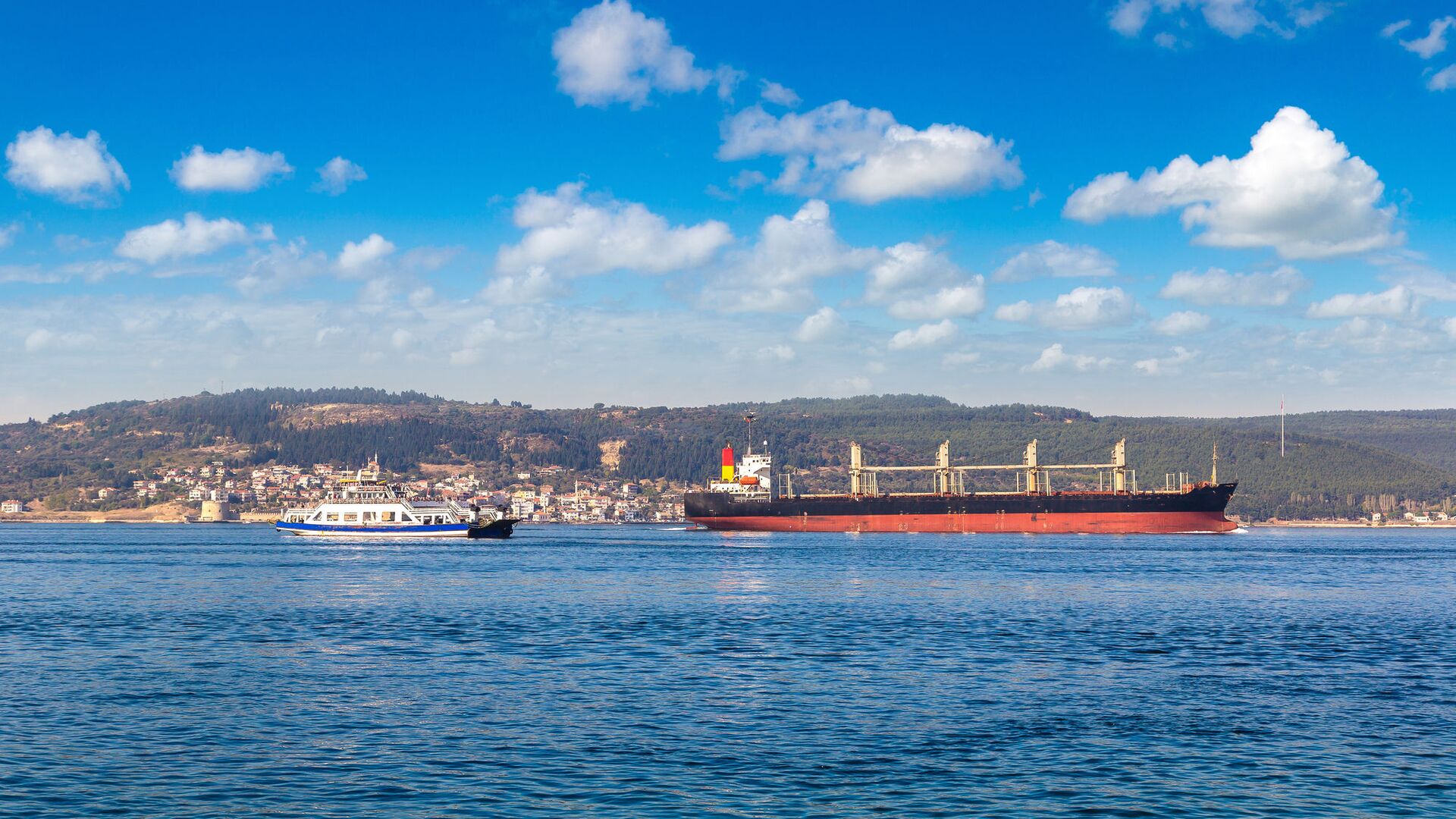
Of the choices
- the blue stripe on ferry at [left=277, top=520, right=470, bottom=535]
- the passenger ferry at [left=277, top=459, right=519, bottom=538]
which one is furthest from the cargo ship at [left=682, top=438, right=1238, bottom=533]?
the blue stripe on ferry at [left=277, top=520, right=470, bottom=535]

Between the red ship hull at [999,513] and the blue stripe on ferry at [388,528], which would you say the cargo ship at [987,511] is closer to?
the red ship hull at [999,513]

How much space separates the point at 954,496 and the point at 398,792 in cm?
15554

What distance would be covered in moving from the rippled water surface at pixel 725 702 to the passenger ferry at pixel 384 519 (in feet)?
278

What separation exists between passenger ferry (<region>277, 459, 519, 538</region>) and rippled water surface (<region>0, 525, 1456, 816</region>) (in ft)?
278

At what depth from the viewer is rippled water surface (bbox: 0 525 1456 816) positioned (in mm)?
23016

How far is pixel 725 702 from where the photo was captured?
32.4 meters

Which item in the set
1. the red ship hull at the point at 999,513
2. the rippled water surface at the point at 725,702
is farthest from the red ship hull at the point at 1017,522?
the rippled water surface at the point at 725,702

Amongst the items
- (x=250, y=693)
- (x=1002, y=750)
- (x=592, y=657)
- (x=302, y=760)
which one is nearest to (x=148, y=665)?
(x=250, y=693)

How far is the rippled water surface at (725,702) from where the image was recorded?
23.0 metres

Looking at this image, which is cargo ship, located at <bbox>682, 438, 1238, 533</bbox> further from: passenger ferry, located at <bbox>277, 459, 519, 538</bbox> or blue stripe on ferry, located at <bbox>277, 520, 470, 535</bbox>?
blue stripe on ferry, located at <bbox>277, 520, 470, 535</bbox>

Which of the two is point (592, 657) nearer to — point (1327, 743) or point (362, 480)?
point (1327, 743)

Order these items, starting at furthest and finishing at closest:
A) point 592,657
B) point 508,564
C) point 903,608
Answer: point 508,564 → point 903,608 → point 592,657

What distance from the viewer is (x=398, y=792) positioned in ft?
75.0

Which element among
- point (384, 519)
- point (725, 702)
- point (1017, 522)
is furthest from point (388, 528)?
point (725, 702)
